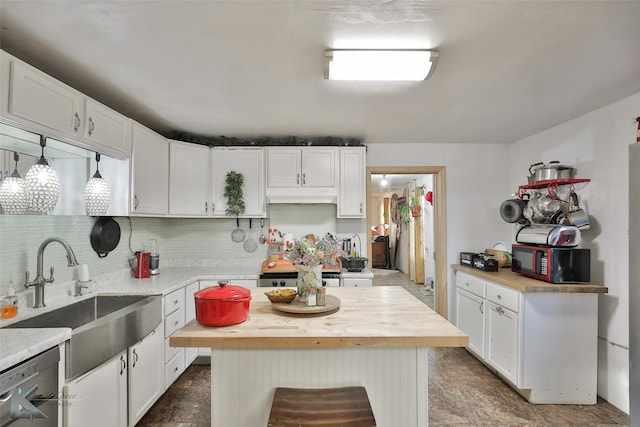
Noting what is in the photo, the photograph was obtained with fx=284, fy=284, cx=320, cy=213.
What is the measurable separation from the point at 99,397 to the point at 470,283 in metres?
3.24

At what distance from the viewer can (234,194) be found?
10.4 ft

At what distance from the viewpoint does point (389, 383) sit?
1396 mm

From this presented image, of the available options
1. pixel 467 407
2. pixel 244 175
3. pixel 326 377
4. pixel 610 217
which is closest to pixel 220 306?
pixel 326 377

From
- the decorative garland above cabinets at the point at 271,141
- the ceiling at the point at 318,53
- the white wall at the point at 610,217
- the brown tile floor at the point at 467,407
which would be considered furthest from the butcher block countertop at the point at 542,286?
the decorative garland above cabinets at the point at 271,141

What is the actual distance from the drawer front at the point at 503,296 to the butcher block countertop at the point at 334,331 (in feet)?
4.15

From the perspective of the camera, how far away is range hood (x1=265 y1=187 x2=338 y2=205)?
10.5ft

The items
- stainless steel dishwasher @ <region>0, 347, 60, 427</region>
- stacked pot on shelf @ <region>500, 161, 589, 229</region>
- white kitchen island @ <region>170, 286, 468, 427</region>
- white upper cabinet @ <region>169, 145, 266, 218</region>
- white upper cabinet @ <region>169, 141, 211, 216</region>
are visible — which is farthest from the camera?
white upper cabinet @ <region>169, 145, 266, 218</region>

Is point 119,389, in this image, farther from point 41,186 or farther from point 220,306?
point 41,186

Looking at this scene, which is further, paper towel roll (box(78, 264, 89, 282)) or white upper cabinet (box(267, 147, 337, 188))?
white upper cabinet (box(267, 147, 337, 188))

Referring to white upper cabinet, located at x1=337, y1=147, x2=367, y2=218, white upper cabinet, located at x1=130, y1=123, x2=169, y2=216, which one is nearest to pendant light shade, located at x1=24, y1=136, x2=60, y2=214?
white upper cabinet, located at x1=130, y1=123, x2=169, y2=216

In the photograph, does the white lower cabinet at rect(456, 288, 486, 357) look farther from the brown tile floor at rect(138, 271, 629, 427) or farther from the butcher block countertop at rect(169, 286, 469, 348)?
the butcher block countertop at rect(169, 286, 469, 348)

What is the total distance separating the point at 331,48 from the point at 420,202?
17.6 feet

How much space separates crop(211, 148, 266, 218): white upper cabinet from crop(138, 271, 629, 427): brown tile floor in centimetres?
173

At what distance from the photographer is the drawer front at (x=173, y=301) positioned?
7.75 ft
